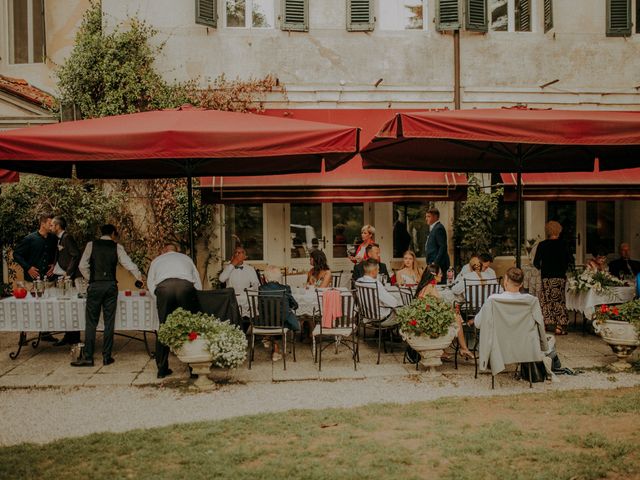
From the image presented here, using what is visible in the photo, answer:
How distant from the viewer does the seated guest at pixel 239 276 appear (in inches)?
348

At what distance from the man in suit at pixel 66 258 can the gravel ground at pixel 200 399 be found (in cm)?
227

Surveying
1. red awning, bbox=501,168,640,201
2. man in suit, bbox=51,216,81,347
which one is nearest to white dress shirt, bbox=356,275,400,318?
red awning, bbox=501,168,640,201

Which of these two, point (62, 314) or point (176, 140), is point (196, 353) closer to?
point (176, 140)

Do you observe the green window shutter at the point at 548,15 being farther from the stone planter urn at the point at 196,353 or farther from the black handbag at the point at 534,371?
the stone planter urn at the point at 196,353

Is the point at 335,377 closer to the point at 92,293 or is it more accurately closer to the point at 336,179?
the point at 92,293

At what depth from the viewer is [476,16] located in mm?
12680

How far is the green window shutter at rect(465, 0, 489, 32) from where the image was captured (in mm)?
12641

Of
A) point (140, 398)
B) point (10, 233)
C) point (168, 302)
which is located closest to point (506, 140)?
point (168, 302)

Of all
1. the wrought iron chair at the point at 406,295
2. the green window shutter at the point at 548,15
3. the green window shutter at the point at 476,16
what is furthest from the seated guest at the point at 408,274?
the green window shutter at the point at 548,15

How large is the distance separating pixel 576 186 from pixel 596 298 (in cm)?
258

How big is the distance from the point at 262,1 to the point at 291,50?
1.22m

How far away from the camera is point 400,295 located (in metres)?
8.73

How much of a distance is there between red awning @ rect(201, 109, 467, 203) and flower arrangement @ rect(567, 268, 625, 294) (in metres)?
2.47

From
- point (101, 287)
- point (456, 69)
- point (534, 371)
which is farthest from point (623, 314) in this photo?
point (456, 69)
